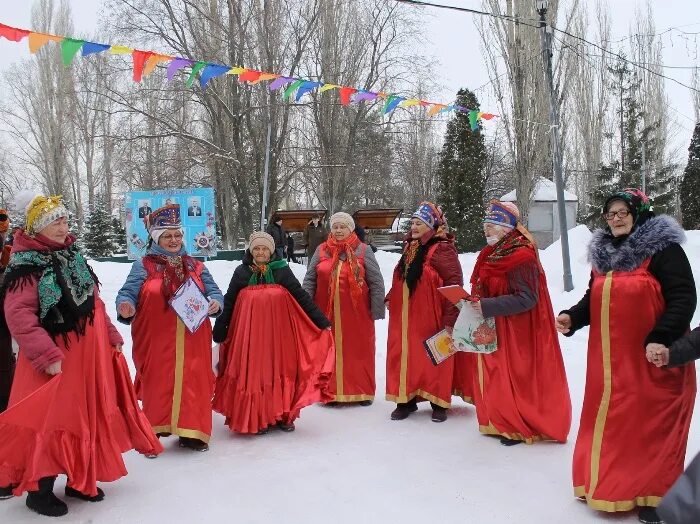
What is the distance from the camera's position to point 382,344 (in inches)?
370

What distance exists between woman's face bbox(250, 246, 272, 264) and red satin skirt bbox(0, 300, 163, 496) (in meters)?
1.61

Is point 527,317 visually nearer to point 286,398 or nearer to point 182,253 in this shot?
point 286,398

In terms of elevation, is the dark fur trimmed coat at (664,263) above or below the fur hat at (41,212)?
below

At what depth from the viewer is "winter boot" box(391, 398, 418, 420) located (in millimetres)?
5699

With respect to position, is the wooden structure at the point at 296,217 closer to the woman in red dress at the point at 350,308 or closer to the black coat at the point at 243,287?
the woman in red dress at the point at 350,308

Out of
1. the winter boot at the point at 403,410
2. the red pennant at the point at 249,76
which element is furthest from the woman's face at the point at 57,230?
the red pennant at the point at 249,76

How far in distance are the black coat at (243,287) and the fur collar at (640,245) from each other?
2549mm

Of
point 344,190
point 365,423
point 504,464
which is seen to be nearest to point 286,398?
point 365,423

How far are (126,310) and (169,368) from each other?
0.53 m

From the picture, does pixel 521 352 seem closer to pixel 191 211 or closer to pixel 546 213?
pixel 191 211

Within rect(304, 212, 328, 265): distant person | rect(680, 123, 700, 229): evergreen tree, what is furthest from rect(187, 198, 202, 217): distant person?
rect(680, 123, 700, 229): evergreen tree

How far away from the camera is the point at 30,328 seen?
11.7ft

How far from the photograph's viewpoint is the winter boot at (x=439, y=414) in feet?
18.4

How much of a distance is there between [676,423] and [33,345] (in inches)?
134
